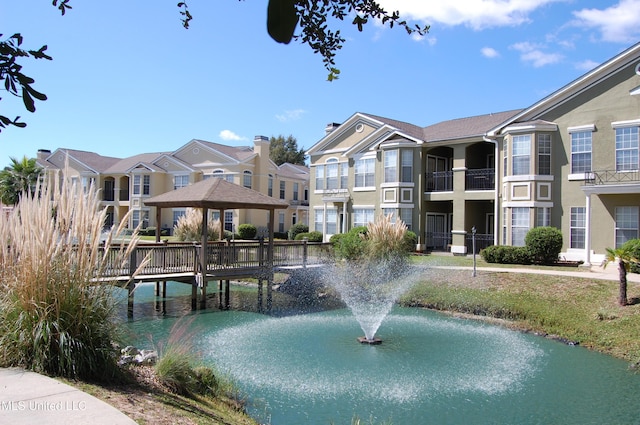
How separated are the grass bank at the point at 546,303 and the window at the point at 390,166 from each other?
30.1ft

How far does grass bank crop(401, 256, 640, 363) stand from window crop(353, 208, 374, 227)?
389 inches

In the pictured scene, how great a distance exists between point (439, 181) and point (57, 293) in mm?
25011

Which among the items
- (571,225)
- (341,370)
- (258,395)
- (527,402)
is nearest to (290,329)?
(341,370)

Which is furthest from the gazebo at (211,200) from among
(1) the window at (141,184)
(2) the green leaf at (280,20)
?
(1) the window at (141,184)

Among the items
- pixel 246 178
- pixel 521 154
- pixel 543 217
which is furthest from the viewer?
pixel 246 178

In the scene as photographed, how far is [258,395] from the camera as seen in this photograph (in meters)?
8.62

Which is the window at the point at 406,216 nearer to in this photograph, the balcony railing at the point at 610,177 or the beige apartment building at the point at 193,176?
the balcony railing at the point at 610,177

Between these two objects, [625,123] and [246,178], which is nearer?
[625,123]

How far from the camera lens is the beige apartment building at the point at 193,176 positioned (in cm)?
4075

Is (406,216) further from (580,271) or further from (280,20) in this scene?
(280,20)

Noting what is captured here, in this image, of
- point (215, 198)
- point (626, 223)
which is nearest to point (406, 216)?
point (626, 223)

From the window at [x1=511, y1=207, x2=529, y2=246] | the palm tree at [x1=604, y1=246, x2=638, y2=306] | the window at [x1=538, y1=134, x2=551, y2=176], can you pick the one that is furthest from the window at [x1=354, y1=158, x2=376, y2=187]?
the palm tree at [x1=604, y1=246, x2=638, y2=306]

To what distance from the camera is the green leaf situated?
149 centimetres

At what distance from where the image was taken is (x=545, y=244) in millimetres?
21031
